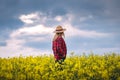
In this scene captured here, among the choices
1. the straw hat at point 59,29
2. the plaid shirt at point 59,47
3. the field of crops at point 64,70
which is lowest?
the field of crops at point 64,70

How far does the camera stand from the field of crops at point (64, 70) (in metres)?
16.1

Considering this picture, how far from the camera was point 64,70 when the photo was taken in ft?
52.9

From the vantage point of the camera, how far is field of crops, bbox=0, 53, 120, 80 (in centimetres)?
1606

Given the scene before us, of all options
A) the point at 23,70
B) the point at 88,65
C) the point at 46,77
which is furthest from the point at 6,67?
the point at 88,65

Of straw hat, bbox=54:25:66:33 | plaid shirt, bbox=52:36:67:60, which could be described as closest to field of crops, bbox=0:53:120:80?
plaid shirt, bbox=52:36:67:60

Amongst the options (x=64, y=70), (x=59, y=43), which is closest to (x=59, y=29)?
(x=59, y=43)

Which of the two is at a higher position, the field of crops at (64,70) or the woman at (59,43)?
the woman at (59,43)

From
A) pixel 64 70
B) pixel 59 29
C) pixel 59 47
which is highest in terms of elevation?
pixel 59 29

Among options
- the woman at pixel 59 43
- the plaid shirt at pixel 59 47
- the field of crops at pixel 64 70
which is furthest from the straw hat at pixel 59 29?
the field of crops at pixel 64 70

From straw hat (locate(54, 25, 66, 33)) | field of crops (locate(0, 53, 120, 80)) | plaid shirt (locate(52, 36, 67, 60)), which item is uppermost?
straw hat (locate(54, 25, 66, 33))

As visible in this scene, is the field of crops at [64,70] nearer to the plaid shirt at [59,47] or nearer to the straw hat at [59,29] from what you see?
the plaid shirt at [59,47]

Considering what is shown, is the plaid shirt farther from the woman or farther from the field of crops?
the field of crops

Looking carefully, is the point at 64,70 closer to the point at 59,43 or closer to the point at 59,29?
Result: the point at 59,43

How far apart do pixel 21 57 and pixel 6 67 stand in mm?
3232
